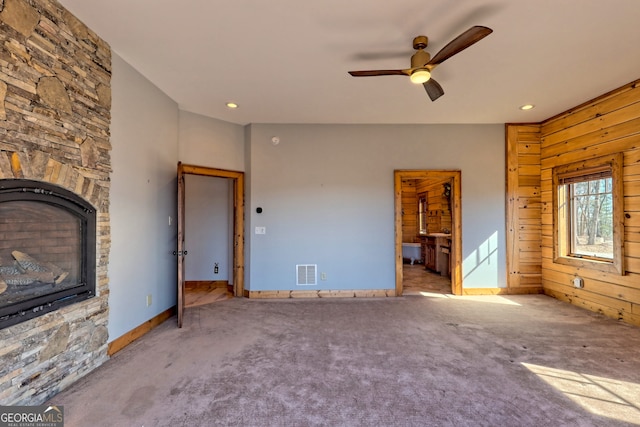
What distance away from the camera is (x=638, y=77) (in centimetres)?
322

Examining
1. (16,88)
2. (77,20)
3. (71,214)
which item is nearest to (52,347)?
(71,214)

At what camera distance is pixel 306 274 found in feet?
15.1

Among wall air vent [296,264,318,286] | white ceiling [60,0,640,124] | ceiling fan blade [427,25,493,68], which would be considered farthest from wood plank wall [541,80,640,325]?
wall air vent [296,264,318,286]

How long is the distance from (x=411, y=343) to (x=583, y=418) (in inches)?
51.0

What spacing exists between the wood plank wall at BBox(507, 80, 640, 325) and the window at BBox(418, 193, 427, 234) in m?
3.38

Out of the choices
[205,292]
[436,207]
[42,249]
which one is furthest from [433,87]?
[436,207]

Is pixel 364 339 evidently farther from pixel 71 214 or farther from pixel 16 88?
pixel 16 88

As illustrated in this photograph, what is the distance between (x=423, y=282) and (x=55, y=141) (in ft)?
18.4

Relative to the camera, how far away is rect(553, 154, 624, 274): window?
3498 mm

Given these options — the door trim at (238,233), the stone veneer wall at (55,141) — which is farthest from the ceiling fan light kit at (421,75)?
the door trim at (238,233)

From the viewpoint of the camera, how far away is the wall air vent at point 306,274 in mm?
4598

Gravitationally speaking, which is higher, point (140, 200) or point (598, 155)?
point (598, 155)

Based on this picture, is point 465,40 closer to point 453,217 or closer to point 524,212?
point 453,217

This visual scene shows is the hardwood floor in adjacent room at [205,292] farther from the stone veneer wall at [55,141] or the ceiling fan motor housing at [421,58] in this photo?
the ceiling fan motor housing at [421,58]
